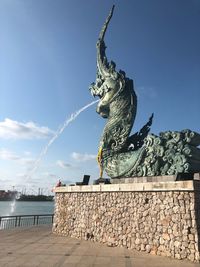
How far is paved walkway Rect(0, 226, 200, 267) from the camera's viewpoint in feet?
32.3

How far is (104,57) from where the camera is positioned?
18.8 m

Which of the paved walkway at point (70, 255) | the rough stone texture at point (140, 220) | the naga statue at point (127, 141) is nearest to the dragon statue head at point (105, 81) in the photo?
the naga statue at point (127, 141)

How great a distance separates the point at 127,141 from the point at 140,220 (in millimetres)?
A: 5150

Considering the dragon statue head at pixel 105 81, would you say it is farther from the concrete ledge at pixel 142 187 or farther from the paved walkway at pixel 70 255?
the paved walkway at pixel 70 255

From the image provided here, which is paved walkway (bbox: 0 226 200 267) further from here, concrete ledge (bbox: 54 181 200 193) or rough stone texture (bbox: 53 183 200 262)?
concrete ledge (bbox: 54 181 200 193)

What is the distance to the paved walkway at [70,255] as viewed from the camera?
9.84 m

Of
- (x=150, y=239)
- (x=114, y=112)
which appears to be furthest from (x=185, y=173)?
(x=114, y=112)

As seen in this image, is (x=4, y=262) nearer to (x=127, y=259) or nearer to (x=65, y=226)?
(x=127, y=259)

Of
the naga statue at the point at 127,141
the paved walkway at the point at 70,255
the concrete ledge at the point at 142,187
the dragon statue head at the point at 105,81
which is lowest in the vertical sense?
the paved walkway at the point at 70,255

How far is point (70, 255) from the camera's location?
1127 centimetres

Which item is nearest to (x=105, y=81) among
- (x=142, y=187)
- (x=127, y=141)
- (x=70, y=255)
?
(x=127, y=141)

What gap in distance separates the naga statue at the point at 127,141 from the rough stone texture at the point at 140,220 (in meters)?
1.35

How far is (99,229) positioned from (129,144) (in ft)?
15.8

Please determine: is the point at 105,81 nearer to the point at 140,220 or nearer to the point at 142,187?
the point at 142,187
